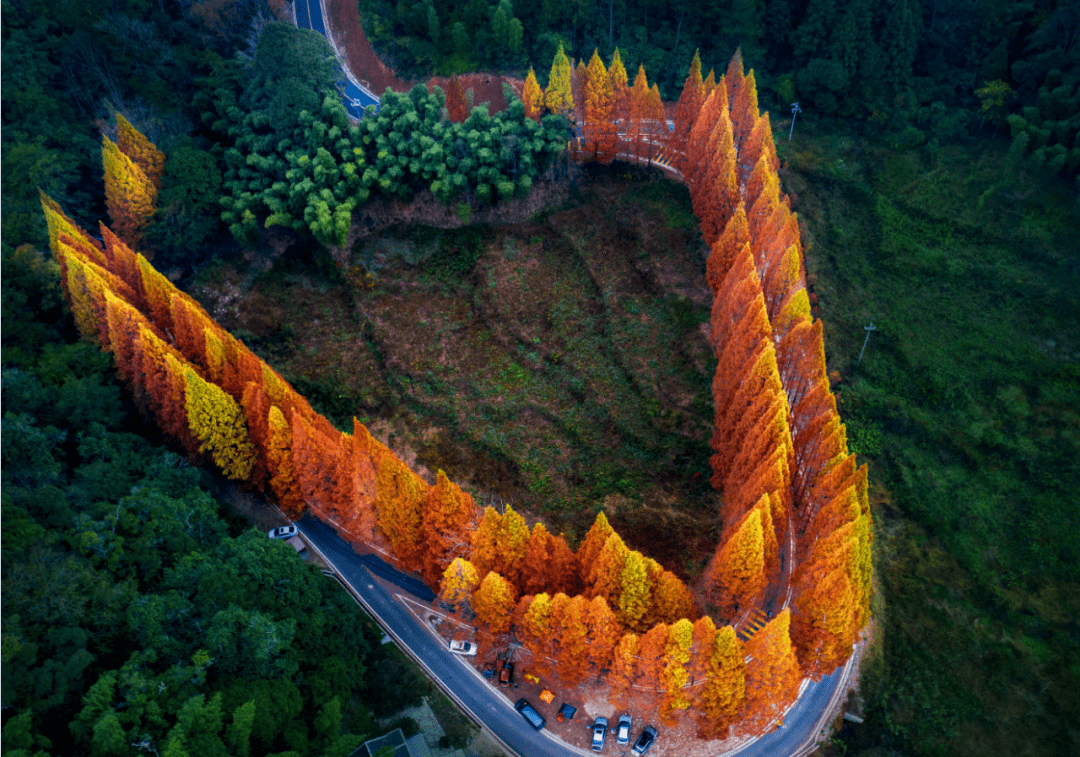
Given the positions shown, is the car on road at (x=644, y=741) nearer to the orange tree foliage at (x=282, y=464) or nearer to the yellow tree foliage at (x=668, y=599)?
the yellow tree foliage at (x=668, y=599)

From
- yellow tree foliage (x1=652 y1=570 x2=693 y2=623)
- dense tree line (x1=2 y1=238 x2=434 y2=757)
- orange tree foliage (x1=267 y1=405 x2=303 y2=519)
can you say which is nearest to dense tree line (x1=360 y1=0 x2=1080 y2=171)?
orange tree foliage (x1=267 y1=405 x2=303 y2=519)

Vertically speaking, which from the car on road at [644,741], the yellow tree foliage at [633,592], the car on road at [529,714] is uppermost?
the yellow tree foliage at [633,592]

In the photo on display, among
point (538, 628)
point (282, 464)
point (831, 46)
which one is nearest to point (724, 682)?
point (538, 628)

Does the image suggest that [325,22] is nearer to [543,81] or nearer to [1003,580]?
[543,81]

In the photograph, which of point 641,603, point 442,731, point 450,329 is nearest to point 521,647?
point 442,731

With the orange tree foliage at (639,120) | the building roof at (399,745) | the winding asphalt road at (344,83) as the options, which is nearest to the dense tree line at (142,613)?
the building roof at (399,745)

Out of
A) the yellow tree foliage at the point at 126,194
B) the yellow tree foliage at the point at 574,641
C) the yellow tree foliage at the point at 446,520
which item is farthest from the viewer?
the yellow tree foliage at the point at 126,194

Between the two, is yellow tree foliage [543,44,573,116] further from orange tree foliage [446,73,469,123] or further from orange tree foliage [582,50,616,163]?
orange tree foliage [446,73,469,123]
